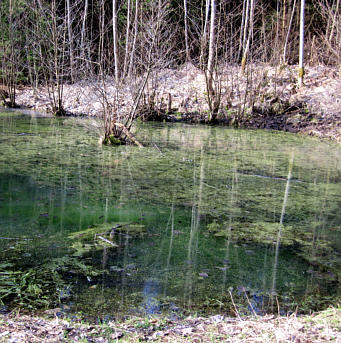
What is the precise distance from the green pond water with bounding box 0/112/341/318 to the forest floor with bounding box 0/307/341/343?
25 cm

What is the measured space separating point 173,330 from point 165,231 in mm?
1902

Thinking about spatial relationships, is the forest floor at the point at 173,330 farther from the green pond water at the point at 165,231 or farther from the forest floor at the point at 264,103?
the forest floor at the point at 264,103

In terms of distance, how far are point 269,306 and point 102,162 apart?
4.76 m

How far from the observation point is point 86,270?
329 cm

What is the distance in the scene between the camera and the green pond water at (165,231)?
301 cm

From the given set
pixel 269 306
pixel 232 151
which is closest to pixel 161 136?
pixel 232 151

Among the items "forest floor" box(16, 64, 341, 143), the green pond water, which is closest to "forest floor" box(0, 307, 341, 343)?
the green pond water

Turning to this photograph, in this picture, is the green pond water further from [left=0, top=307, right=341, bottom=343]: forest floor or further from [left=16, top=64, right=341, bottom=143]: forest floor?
[left=16, top=64, right=341, bottom=143]: forest floor

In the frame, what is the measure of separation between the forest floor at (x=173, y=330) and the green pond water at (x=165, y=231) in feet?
0.84

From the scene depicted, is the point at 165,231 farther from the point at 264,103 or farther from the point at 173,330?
the point at 264,103

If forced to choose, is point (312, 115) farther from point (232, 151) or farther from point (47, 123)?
point (47, 123)

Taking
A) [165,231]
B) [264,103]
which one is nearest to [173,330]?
[165,231]

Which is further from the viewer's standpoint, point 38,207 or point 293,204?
point 293,204

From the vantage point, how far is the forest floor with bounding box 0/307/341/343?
7.14 feet
